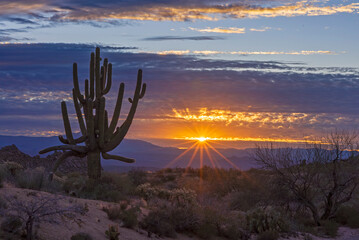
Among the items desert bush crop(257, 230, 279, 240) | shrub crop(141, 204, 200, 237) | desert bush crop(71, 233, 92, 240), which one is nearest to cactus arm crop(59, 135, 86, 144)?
shrub crop(141, 204, 200, 237)

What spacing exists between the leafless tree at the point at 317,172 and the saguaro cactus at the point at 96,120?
24.6 feet

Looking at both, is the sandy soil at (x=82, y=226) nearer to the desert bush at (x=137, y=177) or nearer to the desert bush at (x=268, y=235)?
the desert bush at (x=268, y=235)

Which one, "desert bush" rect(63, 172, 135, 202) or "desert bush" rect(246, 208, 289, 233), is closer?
"desert bush" rect(246, 208, 289, 233)

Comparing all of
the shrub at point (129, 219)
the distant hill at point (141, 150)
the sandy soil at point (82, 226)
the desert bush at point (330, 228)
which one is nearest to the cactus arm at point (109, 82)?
the sandy soil at point (82, 226)

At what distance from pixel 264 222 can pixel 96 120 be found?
10.8 metres

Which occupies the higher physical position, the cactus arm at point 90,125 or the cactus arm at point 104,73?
the cactus arm at point 104,73

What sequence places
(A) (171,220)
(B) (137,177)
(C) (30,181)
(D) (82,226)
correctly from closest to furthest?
(D) (82,226) < (A) (171,220) < (C) (30,181) < (B) (137,177)

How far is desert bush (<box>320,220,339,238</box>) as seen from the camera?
68.8ft

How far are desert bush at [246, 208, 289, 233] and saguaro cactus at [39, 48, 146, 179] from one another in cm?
921

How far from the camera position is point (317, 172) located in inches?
959

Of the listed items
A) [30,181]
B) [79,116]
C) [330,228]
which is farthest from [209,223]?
[79,116]

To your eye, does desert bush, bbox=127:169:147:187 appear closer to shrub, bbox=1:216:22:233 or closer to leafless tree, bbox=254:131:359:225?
leafless tree, bbox=254:131:359:225

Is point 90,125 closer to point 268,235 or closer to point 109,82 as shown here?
point 109,82

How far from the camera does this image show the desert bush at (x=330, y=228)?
21.0m
